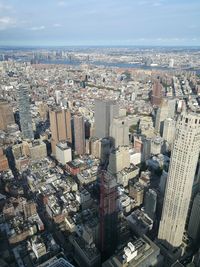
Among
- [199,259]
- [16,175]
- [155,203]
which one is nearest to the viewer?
[199,259]

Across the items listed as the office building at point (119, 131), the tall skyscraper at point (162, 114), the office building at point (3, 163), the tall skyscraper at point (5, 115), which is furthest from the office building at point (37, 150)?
the tall skyscraper at point (162, 114)

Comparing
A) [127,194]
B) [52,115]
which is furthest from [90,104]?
[127,194]

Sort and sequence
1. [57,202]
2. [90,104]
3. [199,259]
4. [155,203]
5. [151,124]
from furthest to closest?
[90,104] < [151,124] < [57,202] < [155,203] < [199,259]

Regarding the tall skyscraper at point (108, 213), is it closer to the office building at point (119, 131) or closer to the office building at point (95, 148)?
the office building at point (95, 148)

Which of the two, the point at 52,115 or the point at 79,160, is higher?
the point at 52,115

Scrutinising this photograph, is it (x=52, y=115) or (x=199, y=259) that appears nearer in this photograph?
(x=199, y=259)

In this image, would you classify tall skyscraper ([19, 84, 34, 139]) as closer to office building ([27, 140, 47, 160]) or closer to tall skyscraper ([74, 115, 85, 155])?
office building ([27, 140, 47, 160])

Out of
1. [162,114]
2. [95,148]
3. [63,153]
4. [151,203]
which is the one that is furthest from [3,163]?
[162,114]

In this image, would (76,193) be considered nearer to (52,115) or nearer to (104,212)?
(104,212)
